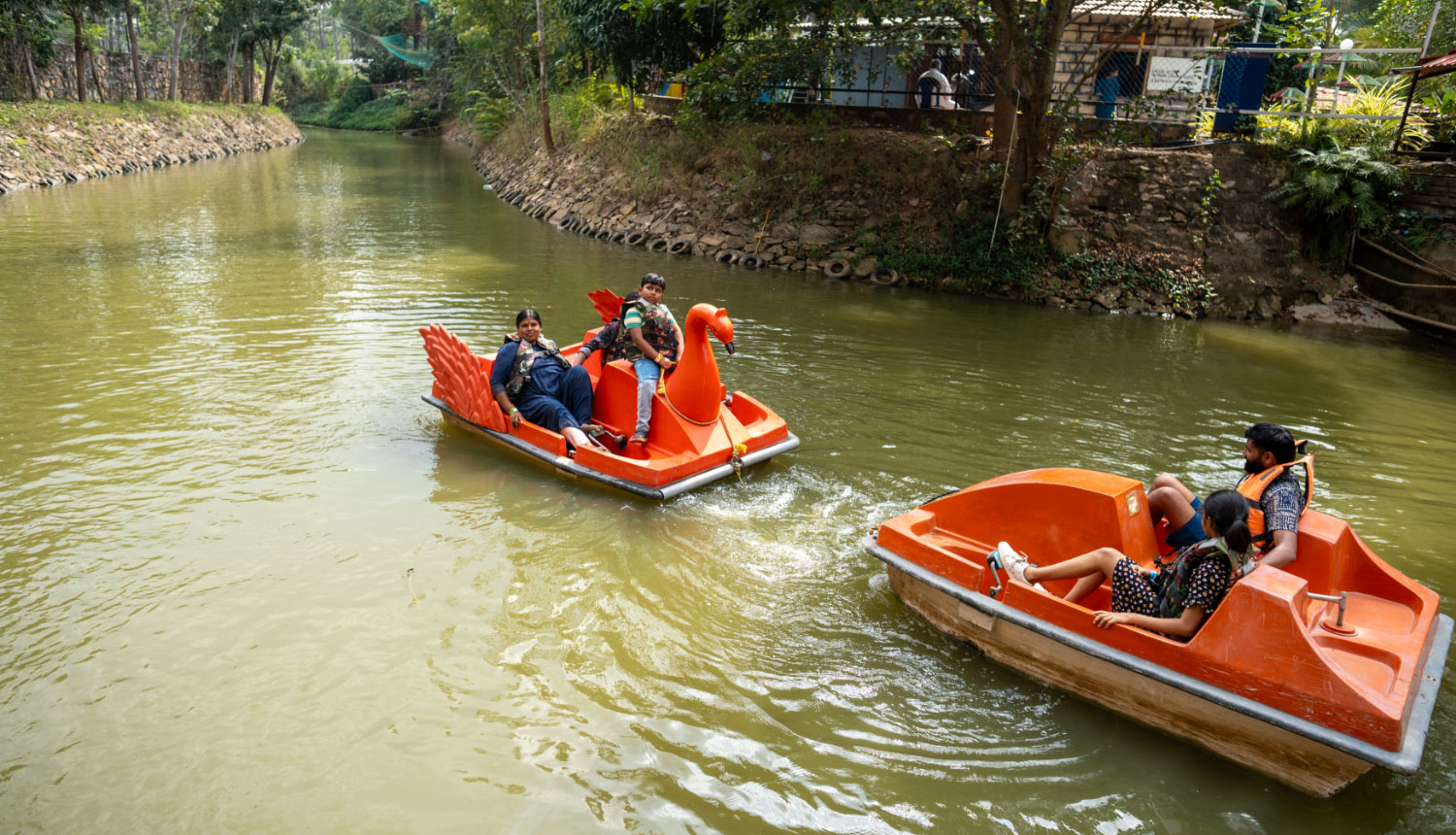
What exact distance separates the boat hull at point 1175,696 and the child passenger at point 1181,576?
236 millimetres

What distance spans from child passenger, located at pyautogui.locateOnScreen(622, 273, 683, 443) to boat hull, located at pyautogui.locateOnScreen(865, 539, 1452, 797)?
275cm

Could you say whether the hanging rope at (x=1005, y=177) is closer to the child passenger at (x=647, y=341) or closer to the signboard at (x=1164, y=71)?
the signboard at (x=1164, y=71)

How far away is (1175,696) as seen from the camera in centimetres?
427

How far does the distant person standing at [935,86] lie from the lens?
1802 cm

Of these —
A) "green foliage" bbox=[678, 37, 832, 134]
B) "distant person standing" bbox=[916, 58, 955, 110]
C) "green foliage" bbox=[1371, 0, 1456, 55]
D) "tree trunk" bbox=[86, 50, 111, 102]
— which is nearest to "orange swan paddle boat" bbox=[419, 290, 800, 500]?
"green foliage" bbox=[678, 37, 832, 134]

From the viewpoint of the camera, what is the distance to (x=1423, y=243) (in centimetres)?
1324

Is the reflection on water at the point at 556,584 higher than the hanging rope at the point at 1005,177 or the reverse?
the reverse

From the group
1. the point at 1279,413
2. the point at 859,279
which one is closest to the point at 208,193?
the point at 859,279

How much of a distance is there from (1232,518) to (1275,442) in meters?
0.85

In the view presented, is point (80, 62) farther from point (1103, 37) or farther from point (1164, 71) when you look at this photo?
point (1164, 71)

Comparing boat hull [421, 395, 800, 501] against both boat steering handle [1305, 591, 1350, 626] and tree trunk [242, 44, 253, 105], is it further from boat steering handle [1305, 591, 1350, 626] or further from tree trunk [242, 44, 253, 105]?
tree trunk [242, 44, 253, 105]

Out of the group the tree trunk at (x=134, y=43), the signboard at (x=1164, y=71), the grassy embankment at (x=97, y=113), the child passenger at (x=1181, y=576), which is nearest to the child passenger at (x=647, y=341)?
the child passenger at (x=1181, y=576)

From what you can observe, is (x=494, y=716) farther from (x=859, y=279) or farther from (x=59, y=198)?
(x=59, y=198)

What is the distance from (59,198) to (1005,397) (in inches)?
895
